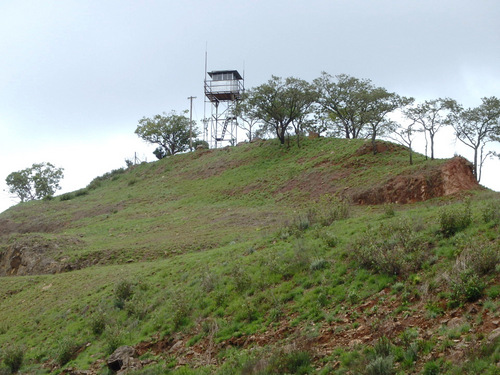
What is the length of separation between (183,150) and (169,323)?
5489 cm

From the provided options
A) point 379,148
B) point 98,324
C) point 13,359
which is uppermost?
point 379,148

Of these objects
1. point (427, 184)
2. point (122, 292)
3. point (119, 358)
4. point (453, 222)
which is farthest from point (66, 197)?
point (453, 222)

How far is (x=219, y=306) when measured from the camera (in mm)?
15836

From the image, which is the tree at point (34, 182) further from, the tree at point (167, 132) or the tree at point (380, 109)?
the tree at point (380, 109)

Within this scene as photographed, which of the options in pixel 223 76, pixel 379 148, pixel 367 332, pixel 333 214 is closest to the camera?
pixel 367 332

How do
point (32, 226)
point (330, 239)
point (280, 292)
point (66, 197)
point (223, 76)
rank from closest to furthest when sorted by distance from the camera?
→ point (280, 292), point (330, 239), point (32, 226), point (66, 197), point (223, 76)

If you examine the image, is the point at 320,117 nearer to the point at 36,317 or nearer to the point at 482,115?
the point at 482,115

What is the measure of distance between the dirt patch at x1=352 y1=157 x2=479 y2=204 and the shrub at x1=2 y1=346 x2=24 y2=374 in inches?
783

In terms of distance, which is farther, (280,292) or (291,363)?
(280,292)

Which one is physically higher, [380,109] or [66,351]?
[380,109]

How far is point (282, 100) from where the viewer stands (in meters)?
45.5

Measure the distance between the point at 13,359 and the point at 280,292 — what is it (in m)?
9.38

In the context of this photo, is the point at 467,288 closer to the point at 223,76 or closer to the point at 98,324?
the point at 98,324

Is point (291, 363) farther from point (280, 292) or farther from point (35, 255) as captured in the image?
point (35, 255)
